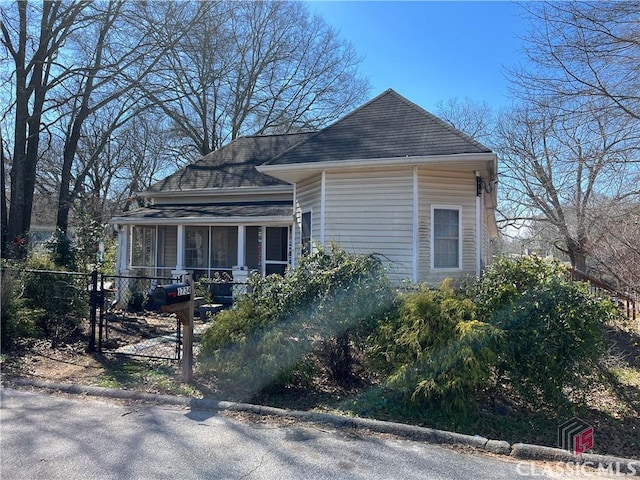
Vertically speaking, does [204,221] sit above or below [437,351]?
above

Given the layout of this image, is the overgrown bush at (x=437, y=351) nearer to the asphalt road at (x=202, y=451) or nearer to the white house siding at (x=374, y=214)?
the asphalt road at (x=202, y=451)

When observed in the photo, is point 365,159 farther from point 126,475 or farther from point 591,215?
point 126,475

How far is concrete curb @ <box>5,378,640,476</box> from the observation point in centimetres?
367

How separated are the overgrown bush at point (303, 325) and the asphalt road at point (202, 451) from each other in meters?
0.73

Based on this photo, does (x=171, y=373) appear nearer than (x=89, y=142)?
Yes

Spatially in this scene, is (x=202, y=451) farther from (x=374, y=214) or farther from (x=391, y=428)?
(x=374, y=214)

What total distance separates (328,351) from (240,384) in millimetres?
1140

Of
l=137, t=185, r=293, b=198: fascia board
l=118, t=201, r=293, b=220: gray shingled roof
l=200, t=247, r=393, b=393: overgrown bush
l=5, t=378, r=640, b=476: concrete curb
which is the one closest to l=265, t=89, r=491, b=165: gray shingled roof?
l=118, t=201, r=293, b=220: gray shingled roof

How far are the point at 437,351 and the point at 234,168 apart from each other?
13784 mm

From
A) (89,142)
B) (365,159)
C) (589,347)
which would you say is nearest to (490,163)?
(365,159)

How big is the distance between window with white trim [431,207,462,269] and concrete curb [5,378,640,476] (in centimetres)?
543

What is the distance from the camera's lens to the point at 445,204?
927cm

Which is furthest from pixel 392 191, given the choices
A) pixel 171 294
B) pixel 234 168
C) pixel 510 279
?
pixel 234 168

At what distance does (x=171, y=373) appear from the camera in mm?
5957
